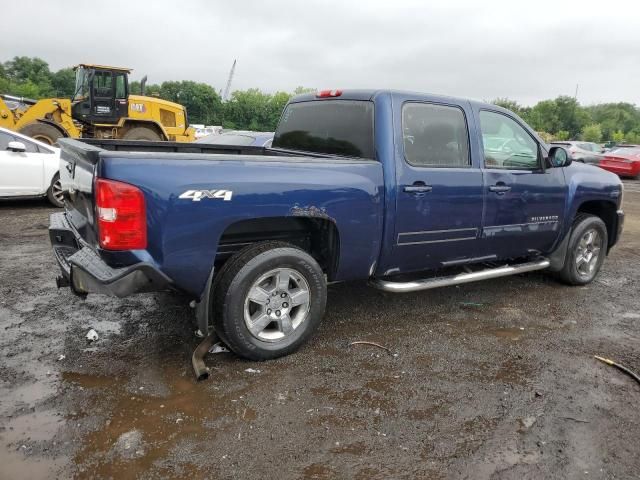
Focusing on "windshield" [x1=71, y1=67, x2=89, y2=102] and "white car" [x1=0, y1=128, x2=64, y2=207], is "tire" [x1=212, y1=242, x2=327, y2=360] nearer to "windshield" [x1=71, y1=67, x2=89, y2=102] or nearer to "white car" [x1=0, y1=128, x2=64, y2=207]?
"white car" [x1=0, y1=128, x2=64, y2=207]

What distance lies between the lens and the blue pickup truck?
9.86ft

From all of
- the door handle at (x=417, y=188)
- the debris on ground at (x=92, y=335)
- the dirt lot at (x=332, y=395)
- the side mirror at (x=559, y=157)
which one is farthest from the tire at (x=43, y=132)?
the side mirror at (x=559, y=157)

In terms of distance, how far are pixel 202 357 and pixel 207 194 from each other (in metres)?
1.14

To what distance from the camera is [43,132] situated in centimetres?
1275

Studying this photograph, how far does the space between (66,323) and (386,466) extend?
284 centimetres

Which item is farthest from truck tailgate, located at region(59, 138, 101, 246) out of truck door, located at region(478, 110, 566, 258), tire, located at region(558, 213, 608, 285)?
tire, located at region(558, 213, 608, 285)

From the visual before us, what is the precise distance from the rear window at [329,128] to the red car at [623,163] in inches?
739

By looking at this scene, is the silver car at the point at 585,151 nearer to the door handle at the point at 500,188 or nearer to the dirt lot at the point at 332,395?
the door handle at the point at 500,188

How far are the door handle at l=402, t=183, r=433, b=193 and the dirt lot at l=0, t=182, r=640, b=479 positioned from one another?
3.84 ft

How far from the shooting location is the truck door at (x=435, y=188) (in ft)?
12.9

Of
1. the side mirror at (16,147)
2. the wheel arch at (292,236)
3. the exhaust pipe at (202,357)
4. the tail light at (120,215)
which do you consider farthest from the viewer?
the side mirror at (16,147)

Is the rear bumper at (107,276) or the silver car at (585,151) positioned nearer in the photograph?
the rear bumper at (107,276)

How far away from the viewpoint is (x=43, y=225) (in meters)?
7.55

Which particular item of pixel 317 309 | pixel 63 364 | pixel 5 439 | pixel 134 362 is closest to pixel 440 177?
pixel 317 309
